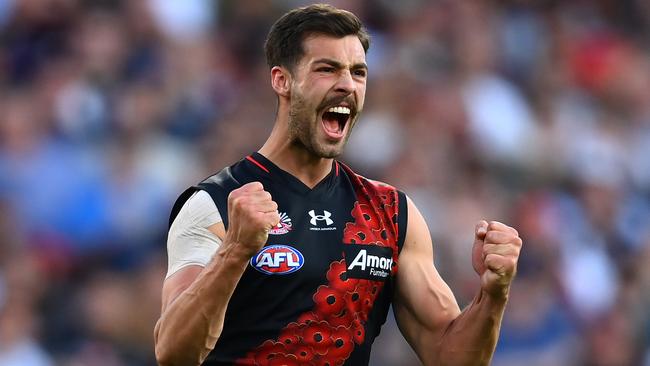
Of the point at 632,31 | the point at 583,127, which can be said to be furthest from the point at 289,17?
the point at 632,31

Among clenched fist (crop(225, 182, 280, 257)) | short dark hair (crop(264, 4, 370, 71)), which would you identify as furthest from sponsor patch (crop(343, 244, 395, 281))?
short dark hair (crop(264, 4, 370, 71))

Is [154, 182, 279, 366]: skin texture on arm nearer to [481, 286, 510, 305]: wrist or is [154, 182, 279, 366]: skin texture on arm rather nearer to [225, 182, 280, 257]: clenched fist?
[225, 182, 280, 257]: clenched fist

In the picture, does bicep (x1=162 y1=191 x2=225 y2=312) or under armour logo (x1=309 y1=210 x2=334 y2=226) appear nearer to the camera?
bicep (x1=162 y1=191 x2=225 y2=312)

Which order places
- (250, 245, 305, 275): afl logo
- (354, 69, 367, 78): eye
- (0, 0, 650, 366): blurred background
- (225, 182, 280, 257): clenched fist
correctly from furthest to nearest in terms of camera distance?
(0, 0, 650, 366): blurred background → (354, 69, 367, 78): eye → (250, 245, 305, 275): afl logo → (225, 182, 280, 257): clenched fist

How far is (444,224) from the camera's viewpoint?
10641mm

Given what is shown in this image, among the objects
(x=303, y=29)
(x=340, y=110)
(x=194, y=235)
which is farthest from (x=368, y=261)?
(x=303, y=29)

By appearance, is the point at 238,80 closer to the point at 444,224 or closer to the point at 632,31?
the point at 444,224

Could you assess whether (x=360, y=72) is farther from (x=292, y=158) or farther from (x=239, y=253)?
(x=239, y=253)

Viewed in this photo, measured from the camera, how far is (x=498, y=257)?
5414 mm

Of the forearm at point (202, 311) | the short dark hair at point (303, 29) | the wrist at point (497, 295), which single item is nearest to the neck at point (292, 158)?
the short dark hair at point (303, 29)

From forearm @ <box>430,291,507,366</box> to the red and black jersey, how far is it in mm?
301

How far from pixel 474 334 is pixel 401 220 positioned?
0.59m

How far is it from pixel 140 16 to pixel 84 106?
100 cm

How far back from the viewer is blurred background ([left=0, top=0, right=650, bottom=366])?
10.3 metres
